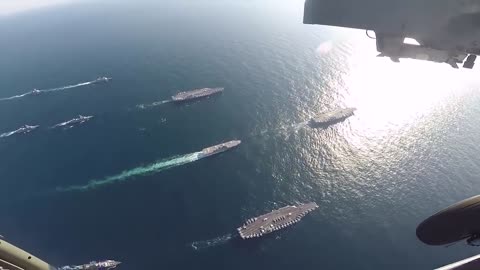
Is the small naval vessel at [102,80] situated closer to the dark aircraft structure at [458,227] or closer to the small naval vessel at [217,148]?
the small naval vessel at [217,148]

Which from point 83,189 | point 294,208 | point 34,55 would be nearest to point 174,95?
point 83,189

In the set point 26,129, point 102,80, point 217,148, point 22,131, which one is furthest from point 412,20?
point 102,80

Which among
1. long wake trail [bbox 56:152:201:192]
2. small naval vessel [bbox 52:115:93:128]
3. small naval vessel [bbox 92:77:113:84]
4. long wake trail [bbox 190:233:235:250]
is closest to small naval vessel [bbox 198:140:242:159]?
long wake trail [bbox 56:152:201:192]

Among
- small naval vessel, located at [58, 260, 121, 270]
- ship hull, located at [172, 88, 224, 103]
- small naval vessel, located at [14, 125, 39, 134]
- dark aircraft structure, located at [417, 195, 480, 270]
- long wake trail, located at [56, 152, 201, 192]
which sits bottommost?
small naval vessel, located at [58, 260, 121, 270]

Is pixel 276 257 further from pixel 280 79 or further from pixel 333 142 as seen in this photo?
pixel 280 79

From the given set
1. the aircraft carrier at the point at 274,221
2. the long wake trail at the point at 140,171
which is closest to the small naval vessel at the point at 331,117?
the aircraft carrier at the point at 274,221

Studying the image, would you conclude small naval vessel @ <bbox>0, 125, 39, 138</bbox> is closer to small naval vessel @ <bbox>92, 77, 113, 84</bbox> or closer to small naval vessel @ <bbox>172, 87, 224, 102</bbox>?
small naval vessel @ <bbox>92, 77, 113, 84</bbox>
